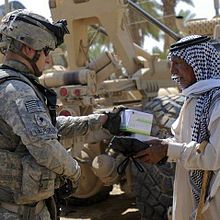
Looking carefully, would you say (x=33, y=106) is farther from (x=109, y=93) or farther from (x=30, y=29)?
(x=109, y=93)

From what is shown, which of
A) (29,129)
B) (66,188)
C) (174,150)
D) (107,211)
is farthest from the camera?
(107,211)

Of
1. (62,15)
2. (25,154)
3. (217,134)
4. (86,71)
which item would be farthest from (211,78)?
(62,15)

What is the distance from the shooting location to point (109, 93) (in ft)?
21.1

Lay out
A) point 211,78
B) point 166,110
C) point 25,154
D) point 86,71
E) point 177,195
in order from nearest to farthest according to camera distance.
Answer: point 25,154
point 211,78
point 177,195
point 166,110
point 86,71

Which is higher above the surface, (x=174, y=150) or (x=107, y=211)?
(x=174, y=150)

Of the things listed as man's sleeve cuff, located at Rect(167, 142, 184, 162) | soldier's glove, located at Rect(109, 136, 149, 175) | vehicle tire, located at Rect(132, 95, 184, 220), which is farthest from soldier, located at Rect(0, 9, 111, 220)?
vehicle tire, located at Rect(132, 95, 184, 220)

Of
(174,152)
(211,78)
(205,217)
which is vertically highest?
(211,78)

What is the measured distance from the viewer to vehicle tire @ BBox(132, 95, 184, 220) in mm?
4672

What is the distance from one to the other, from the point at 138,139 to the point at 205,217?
556 millimetres

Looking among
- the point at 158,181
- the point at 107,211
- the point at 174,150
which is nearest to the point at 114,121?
the point at 174,150

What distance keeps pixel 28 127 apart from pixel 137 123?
0.72m

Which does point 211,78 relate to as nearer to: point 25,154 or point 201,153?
point 201,153

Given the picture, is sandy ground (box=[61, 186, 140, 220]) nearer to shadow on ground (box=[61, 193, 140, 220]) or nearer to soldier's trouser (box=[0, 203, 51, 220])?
shadow on ground (box=[61, 193, 140, 220])

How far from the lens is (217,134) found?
2.69 metres
